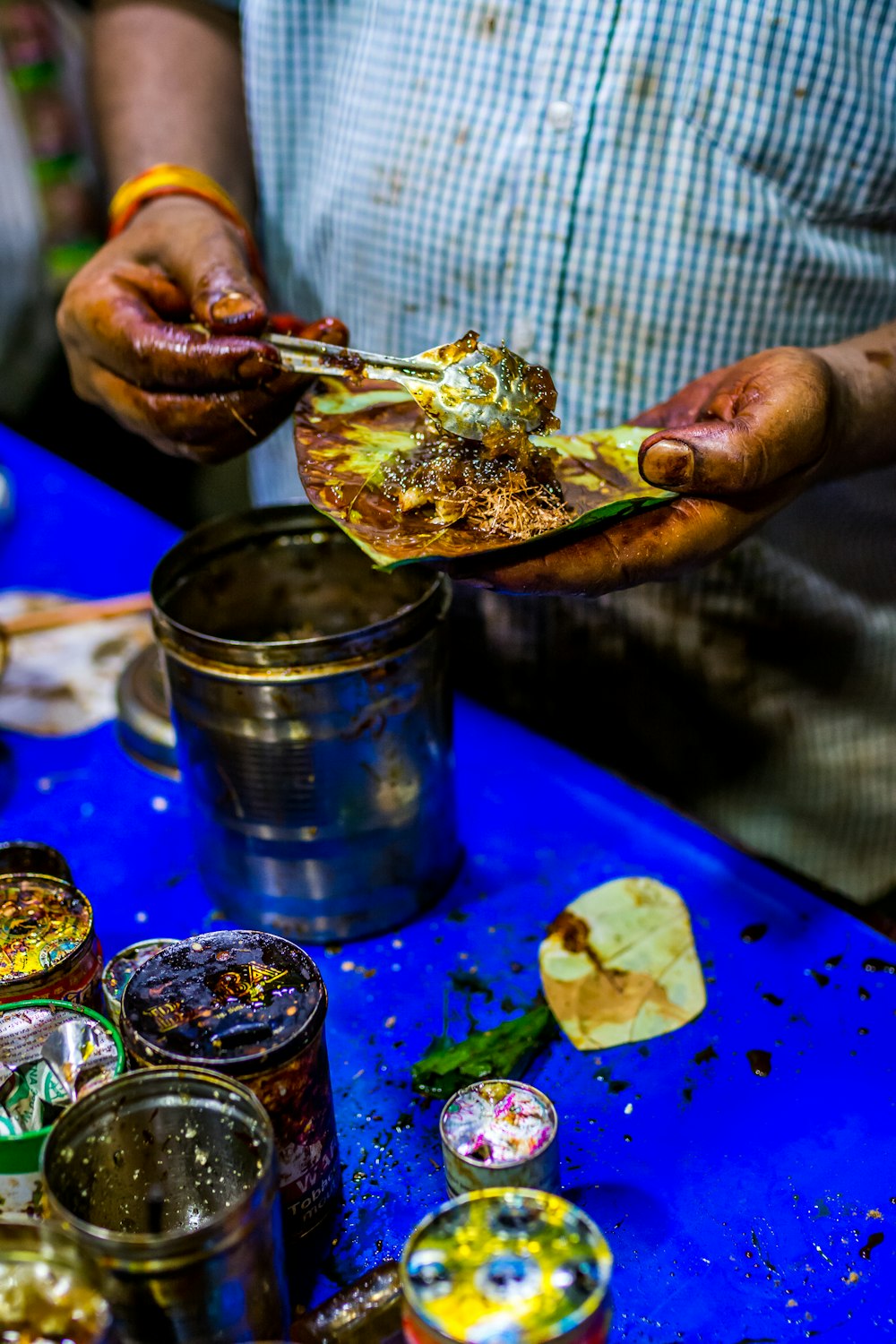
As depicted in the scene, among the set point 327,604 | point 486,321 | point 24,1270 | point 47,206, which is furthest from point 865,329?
point 47,206

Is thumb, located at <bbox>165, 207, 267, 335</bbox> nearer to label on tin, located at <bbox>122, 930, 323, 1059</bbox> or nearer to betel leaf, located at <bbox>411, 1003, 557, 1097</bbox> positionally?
label on tin, located at <bbox>122, 930, 323, 1059</bbox>

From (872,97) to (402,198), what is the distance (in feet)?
2.78

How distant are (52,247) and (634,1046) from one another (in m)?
4.61

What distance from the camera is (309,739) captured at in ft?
5.33

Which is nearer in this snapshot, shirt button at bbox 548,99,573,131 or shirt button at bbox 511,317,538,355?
shirt button at bbox 548,99,573,131

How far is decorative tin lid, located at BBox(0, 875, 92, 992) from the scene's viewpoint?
4.51 ft

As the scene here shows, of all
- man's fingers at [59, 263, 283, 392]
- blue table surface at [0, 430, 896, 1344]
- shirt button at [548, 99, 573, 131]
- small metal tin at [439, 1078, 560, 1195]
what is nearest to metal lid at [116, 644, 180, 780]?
blue table surface at [0, 430, 896, 1344]

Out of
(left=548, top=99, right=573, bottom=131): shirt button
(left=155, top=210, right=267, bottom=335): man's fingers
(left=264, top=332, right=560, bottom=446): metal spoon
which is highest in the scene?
(left=548, top=99, right=573, bottom=131): shirt button

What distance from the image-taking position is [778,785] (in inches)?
97.7

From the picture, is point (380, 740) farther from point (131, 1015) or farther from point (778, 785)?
point (778, 785)

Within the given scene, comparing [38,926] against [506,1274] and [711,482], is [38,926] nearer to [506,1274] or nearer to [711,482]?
[506,1274]

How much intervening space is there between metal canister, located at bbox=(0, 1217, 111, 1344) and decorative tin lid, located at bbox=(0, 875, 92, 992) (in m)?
0.42

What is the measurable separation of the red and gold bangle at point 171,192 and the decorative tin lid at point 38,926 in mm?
1293

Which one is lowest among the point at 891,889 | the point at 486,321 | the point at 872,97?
the point at 891,889
